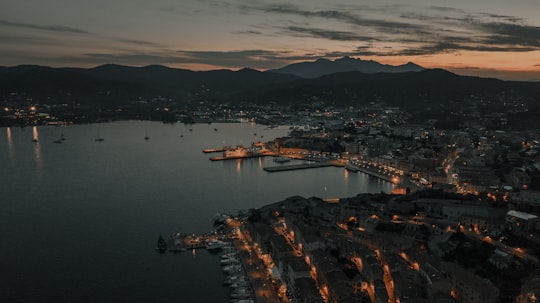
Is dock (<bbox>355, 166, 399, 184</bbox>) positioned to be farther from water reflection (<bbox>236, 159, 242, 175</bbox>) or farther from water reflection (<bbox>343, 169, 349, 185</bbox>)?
water reflection (<bbox>236, 159, 242, 175</bbox>)

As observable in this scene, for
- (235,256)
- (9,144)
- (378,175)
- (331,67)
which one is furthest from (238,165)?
(331,67)

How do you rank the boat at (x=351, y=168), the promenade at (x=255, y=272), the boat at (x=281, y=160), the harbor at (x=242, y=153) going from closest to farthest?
the promenade at (x=255, y=272)
the boat at (x=351, y=168)
the boat at (x=281, y=160)
the harbor at (x=242, y=153)

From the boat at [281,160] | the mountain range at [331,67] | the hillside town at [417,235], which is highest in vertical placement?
the mountain range at [331,67]

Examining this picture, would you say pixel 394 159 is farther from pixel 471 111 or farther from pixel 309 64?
pixel 309 64

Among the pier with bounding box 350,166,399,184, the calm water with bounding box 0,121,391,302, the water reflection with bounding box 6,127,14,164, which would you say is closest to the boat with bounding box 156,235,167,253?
the calm water with bounding box 0,121,391,302

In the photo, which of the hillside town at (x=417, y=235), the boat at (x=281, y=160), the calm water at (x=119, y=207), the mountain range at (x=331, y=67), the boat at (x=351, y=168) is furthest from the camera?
the mountain range at (x=331, y=67)

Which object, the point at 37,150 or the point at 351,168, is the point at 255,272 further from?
the point at 37,150

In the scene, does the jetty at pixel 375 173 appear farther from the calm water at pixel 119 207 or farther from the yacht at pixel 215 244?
the yacht at pixel 215 244

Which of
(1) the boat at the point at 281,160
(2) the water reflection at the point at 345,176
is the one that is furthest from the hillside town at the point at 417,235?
(1) the boat at the point at 281,160
